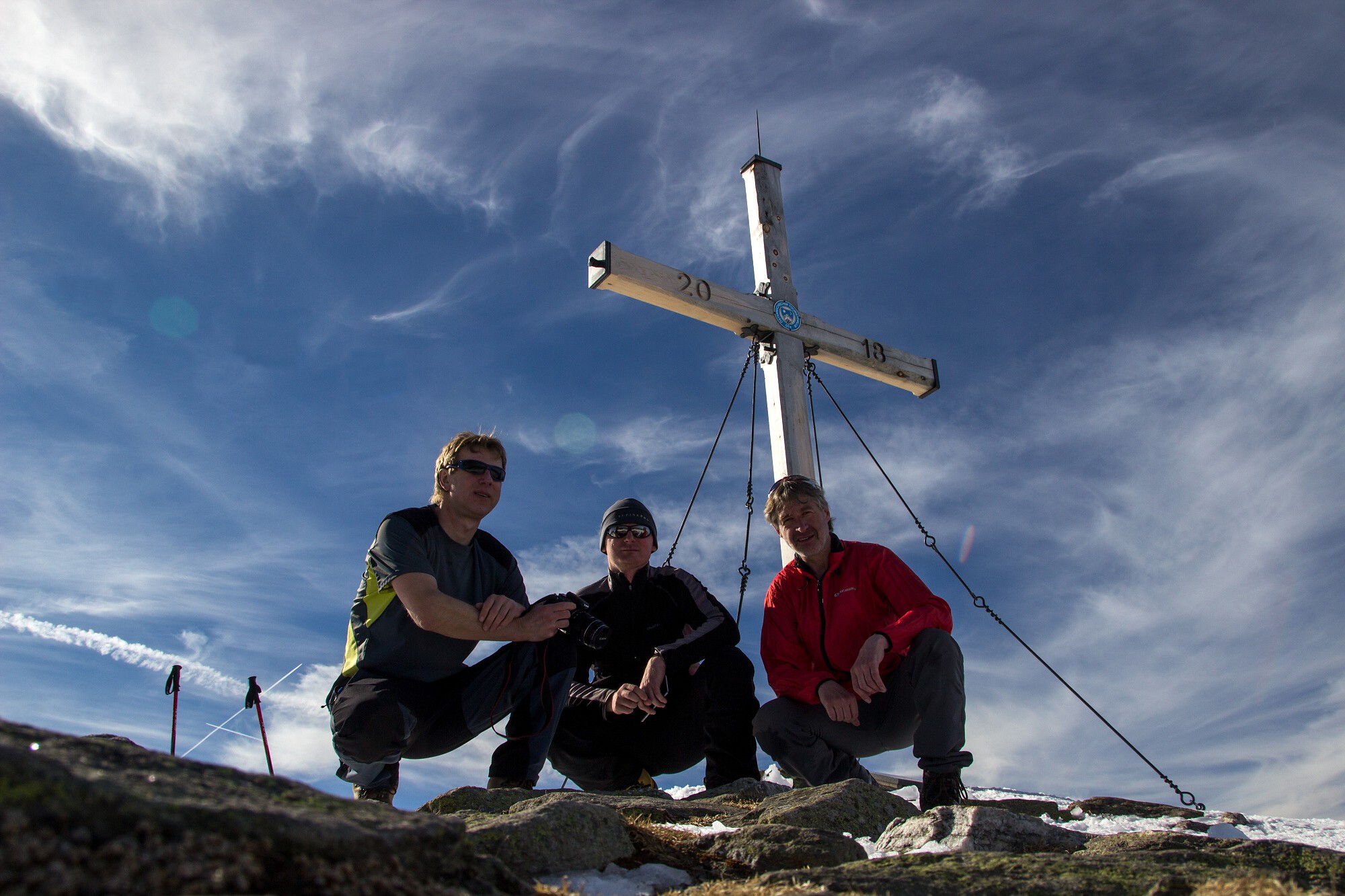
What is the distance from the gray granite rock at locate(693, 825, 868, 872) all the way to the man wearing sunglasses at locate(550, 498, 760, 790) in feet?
5.83

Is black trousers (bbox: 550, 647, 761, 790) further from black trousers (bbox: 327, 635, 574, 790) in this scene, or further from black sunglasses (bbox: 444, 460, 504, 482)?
black sunglasses (bbox: 444, 460, 504, 482)

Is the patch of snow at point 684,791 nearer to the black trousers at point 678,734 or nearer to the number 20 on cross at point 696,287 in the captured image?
the black trousers at point 678,734

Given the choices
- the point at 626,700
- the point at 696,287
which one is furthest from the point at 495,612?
the point at 696,287

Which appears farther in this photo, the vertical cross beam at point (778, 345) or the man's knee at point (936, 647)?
the vertical cross beam at point (778, 345)

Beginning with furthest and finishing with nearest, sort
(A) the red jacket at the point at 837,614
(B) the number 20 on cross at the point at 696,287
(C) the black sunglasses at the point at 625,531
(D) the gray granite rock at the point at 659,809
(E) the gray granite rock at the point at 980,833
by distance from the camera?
(B) the number 20 on cross at the point at 696,287, (C) the black sunglasses at the point at 625,531, (A) the red jacket at the point at 837,614, (D) the gray granite rock at the point at 659,809, (E) the gray granite rock at the point at 980,833

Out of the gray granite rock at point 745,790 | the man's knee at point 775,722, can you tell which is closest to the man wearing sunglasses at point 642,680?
the gray granite rock at point 745,790

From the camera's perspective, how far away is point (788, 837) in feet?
8.08

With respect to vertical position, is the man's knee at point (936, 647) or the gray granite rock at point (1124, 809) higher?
the man's knee at point (936, 647)

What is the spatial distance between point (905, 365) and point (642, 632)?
3704 mm

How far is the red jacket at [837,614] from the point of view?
409 cm

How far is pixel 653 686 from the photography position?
4207 millimetres

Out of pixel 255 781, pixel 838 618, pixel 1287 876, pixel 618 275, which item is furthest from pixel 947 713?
pixel 618 275

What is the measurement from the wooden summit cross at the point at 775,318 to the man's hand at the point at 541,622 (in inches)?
79.3

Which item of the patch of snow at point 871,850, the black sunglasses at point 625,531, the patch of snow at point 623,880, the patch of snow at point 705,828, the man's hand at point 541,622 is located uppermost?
the black sunglasses at point 625,531
